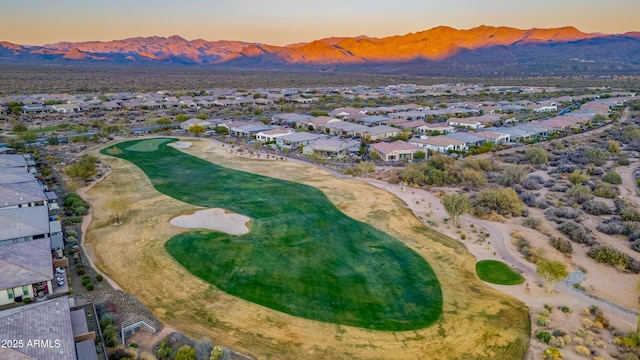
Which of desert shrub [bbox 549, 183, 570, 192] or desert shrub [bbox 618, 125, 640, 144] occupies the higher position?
desert shrub [bbox 618, 125, 640, 144]

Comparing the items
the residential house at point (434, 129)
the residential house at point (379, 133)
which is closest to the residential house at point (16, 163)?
the residential house at point (379, 133)

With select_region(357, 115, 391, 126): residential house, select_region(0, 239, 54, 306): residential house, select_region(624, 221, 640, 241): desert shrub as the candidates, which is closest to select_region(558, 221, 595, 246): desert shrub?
select_region(624, 221, 640, 241): desert shrub

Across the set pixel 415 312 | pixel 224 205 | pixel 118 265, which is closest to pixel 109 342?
pixel 118 265

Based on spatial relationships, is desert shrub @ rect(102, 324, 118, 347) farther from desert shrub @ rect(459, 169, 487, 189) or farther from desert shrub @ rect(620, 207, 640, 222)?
desert shrub @ rect(620, 207, 640, 222)

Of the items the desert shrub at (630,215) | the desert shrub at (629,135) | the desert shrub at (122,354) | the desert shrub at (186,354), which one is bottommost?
the desert shrub at (122,354)

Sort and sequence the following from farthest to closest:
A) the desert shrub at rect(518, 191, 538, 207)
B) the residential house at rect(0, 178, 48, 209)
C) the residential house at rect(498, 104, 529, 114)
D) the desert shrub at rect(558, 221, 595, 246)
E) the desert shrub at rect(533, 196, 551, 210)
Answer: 1. the residential house at rect(498, 104, 529, 114)
2. the desert shrub at rect(518, 191, 538, 207)
3. the desert shrub at rect(533, 196, 551, 210)
4. the residential house at rect(0, 178, 48, 209)
5. the desert shrub at rect(558, 221, 595, 246)

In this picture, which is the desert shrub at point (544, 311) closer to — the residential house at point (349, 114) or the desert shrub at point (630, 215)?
the desert shrub at point (630, 215)

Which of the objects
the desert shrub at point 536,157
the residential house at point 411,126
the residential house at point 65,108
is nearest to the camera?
the desert shrub at point 536,157

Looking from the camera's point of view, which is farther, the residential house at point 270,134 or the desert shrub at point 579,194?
the residential house at point 270,134
